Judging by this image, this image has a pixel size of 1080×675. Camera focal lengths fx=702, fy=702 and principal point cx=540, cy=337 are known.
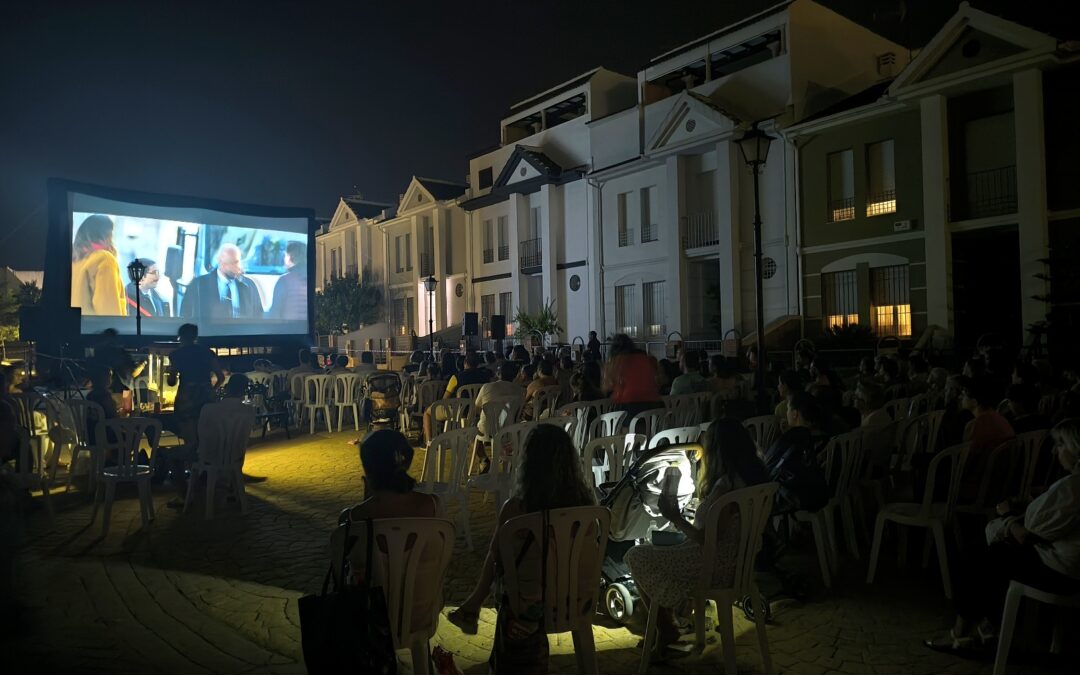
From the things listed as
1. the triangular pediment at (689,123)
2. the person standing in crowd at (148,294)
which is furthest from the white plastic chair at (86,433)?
the triangular pediment at (689,123)

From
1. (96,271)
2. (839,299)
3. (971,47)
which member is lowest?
(839,299)

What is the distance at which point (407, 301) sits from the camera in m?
32.2

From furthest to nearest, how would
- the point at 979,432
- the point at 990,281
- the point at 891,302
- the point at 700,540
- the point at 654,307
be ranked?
the point at 654,307, the point at 891,302, the point at 990,281, the point at 979,432, the point at 700,540

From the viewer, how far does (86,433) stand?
23.2 ft

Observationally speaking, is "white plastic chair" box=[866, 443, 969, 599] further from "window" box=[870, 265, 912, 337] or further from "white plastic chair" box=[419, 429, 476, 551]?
"window" box=[870, 265, 912, 337]

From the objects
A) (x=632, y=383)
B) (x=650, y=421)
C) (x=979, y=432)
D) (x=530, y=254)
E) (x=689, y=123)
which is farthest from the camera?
(x=530, y=254)

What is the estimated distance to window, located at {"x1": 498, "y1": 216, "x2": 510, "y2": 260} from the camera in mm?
27000

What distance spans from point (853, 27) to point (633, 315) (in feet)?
33.2

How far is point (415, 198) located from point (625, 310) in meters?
13.3

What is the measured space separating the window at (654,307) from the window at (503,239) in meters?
7.35

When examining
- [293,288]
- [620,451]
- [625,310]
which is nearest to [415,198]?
[625,310]

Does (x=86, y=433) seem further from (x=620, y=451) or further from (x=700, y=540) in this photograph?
(x=700, y=540)

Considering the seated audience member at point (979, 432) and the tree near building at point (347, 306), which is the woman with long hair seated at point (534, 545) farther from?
the tree near building at point (347, 306)

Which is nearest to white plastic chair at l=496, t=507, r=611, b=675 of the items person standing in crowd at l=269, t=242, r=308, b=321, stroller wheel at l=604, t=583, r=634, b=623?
stroller wheel at l=604, t=583, r=634, b=623
